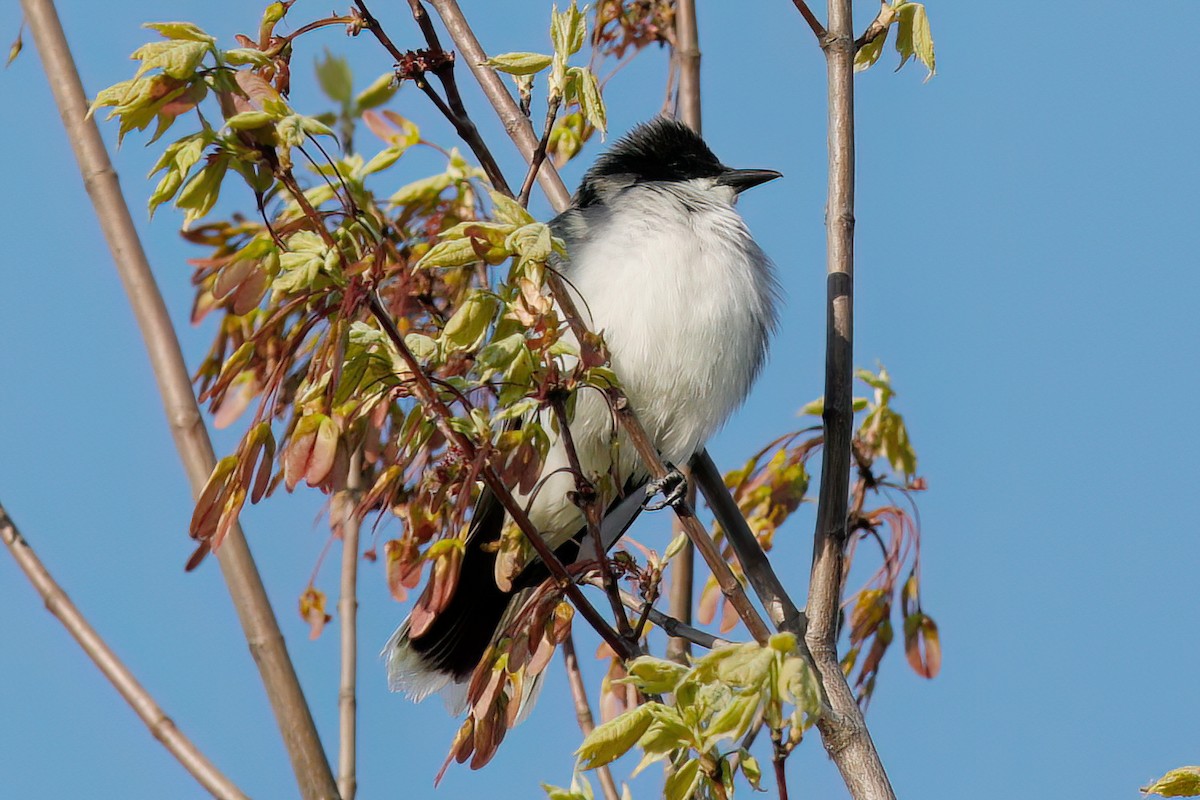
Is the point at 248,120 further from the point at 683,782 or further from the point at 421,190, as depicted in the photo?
the point at 421,190

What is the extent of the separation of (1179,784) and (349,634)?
2.17 m

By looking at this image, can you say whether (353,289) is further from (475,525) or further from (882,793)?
(475,525)

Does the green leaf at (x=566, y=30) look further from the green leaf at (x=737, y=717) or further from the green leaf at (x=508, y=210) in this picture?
the green leaf at (x=737, y=717)

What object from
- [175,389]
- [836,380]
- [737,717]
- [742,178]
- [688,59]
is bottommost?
[737,717]

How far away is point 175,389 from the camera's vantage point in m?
3.01

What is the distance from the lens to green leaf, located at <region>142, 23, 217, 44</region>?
6.37 ft

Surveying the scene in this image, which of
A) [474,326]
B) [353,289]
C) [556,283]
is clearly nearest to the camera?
[353,289]

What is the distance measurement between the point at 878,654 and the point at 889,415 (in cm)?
70

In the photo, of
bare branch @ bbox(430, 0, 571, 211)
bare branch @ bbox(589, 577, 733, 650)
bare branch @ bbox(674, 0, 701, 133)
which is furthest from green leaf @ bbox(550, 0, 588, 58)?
bare branch @ bbox(674, 0, 701, 133)

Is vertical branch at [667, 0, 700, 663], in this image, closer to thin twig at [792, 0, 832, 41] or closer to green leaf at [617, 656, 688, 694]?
thin twig at [792, 0, 832, 41]

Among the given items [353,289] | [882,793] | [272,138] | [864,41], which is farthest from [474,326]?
[864,41]

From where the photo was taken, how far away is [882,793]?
2439 mm

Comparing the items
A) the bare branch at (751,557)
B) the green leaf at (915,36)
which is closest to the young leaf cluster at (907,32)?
the green leaf at (915,36)

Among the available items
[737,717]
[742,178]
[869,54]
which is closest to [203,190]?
[737,717]
